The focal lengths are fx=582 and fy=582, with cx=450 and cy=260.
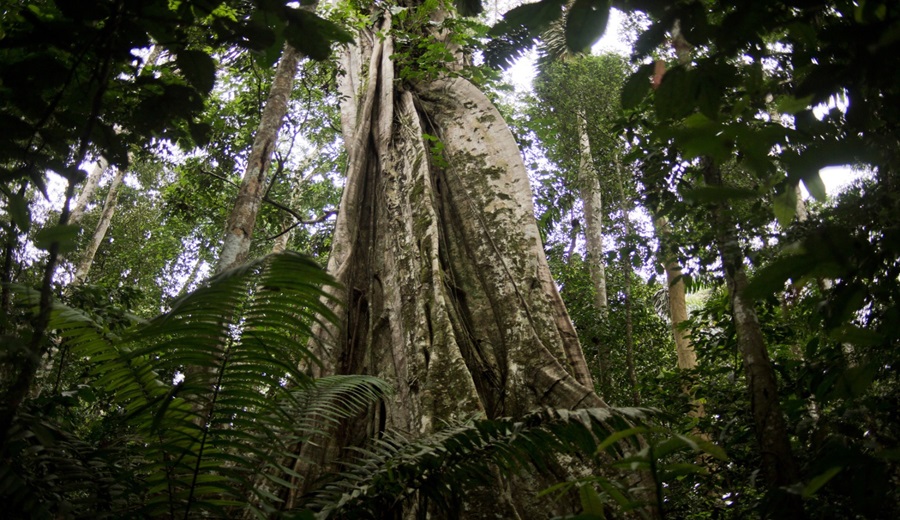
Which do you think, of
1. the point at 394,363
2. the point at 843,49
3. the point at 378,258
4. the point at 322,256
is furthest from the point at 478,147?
the point at 322,256

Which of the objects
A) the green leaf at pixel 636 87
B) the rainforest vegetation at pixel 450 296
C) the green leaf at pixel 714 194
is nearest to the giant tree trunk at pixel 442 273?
the rainforest vegetation at pixel 450 296

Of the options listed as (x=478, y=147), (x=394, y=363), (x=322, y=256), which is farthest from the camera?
(x=322, y=256)

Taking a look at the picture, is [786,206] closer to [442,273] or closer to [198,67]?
[198,67]

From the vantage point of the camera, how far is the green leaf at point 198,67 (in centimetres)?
139

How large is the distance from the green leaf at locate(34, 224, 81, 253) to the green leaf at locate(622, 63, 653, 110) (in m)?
1.07

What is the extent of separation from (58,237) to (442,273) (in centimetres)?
257

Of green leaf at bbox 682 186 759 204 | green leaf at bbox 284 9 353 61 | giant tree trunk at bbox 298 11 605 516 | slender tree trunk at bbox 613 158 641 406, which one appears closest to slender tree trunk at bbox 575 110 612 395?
slender tree trunk at bbox 613 158 641 406

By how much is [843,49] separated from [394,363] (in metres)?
2.63

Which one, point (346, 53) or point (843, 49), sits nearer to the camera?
point (843, 49)

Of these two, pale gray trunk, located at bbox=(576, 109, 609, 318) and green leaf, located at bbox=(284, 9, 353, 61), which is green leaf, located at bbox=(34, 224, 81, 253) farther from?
pale gray trunk, located at bbox=(576, 109, 609, 318)

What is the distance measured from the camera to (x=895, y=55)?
0.94m

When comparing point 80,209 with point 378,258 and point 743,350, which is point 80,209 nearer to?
point 378,258

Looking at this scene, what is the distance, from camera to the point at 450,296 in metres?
3.43

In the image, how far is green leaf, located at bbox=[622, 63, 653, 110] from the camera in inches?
45.9
